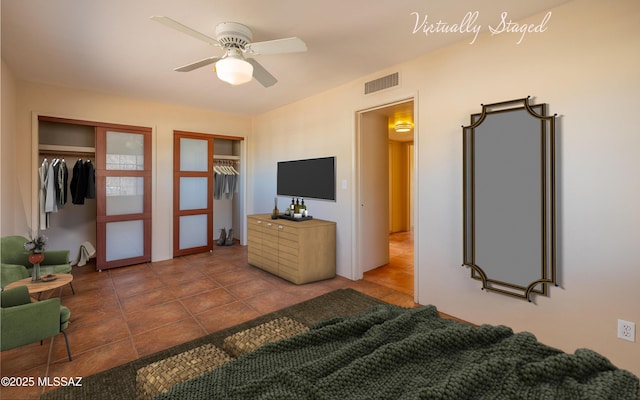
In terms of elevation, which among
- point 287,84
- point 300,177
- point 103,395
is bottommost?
point 103,395

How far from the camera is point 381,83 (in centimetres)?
343

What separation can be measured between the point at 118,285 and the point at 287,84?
3370 mm

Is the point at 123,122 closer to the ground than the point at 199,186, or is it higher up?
higher up

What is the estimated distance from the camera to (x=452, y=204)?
111 inches

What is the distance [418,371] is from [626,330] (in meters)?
1.90

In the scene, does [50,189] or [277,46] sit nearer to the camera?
[277,46]

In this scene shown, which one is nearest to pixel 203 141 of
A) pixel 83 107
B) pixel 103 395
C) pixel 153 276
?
pixel 83 107

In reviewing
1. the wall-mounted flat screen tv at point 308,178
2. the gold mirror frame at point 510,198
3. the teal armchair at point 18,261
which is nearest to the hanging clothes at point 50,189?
the teal armchair at point 18,261

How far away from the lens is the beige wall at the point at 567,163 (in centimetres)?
194

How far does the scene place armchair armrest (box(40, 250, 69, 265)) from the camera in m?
3.28

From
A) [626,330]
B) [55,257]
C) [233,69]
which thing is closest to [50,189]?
Answer: [55,257]

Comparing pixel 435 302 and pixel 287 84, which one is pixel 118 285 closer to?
pixel 287 84

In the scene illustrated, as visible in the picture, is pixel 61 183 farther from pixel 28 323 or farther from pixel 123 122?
pixel 28 323

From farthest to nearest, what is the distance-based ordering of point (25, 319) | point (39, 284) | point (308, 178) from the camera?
1. point (308, 178)
2. point (39, 284)
3. point (25, 319)
